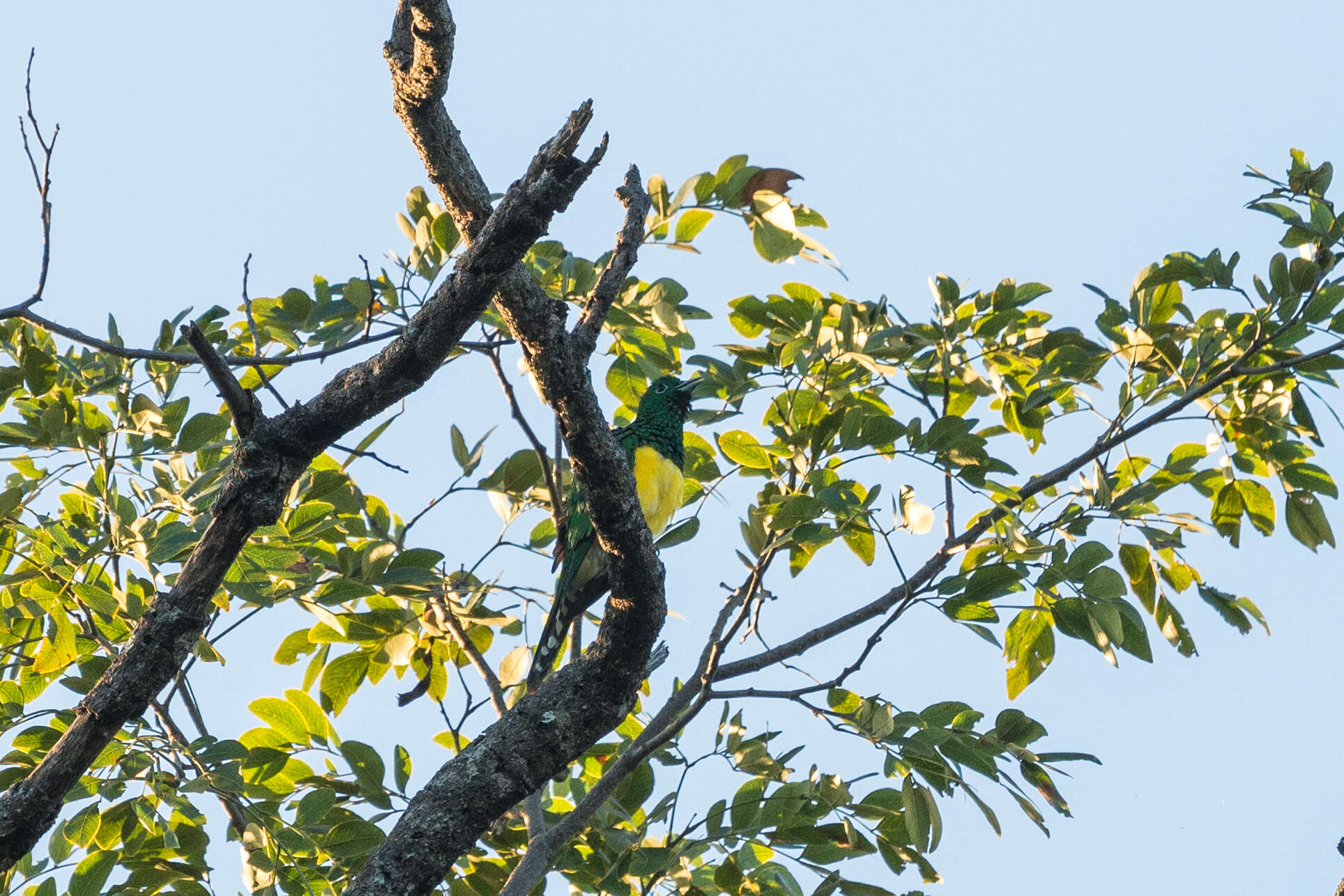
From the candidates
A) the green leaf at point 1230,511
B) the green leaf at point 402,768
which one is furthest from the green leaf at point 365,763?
the green leaf at point 1230,511

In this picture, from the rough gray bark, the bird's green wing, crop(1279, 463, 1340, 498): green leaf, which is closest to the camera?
the rough gray bark

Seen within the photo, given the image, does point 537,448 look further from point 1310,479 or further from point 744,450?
point 1310,479

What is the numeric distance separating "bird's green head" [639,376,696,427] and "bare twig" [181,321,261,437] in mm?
2611

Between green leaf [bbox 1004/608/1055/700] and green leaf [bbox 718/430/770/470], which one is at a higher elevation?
green leaf [bbox 718/430/770/470]

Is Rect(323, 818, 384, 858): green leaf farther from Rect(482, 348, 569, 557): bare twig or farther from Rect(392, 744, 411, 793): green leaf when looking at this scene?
Rect(482, 348, 569, 557): bare twig

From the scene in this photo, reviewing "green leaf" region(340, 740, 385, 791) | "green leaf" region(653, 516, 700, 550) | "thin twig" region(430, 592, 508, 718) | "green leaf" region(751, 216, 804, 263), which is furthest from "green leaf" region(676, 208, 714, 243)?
"green leaf" region(340, 740, 385, 791)

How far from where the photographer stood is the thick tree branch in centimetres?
326

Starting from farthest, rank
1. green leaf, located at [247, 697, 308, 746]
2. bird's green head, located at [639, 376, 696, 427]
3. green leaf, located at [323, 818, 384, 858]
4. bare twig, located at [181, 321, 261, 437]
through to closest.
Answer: bird's green head, located at [639, 376, 696, 427], green leaf, located at [247, 697, 308, 746], green leaf, located at [323, 818, 384, 858], bare twig, located at [181, 321, 261, 437]

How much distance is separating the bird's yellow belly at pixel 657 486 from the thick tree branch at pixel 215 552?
6.49ft

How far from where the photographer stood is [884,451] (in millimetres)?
4309

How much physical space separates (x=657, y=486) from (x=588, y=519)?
24.1 inches

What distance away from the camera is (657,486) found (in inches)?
208

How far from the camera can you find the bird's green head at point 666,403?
226 inches

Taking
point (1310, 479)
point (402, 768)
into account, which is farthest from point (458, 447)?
point (1310, 479)
